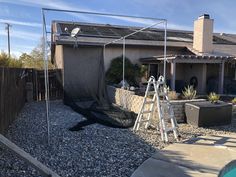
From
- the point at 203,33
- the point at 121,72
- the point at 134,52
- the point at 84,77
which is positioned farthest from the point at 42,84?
the point at 203,33

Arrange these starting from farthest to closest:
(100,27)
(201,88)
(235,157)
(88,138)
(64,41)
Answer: (100,27) → (201,88) → (64,41) → (88,138) → (235,157)

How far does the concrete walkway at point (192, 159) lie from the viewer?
4.38 meters

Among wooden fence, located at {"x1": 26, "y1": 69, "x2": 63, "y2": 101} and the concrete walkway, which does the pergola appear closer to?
wooden fence, located at {"x1": 26, "y1": 69, "x2": 63, "y2": 101}

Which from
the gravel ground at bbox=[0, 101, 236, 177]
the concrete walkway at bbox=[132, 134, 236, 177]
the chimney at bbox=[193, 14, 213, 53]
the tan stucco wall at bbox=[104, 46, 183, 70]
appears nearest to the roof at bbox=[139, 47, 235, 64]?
the tan stucco wall at bbox=[104, 46, 183, 70]

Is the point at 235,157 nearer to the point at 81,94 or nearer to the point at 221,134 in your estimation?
the point at 221,134

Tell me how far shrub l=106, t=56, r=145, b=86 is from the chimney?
12.8 ft

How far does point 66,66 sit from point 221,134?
8.23 meters

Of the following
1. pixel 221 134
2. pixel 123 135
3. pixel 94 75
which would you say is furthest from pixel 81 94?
pixel 221 134

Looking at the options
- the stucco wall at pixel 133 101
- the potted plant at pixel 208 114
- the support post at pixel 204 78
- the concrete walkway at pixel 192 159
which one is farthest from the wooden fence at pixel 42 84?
the concrete walkway at pixel 192 159

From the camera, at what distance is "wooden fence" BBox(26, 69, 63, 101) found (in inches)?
519

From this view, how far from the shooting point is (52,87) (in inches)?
531

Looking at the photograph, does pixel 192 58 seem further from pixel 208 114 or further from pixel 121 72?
pixel 208 114

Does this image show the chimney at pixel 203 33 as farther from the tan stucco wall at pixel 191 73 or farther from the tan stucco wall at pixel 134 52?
the tan stucco wall at pixel 134 52

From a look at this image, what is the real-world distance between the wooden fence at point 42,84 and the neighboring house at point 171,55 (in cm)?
71
